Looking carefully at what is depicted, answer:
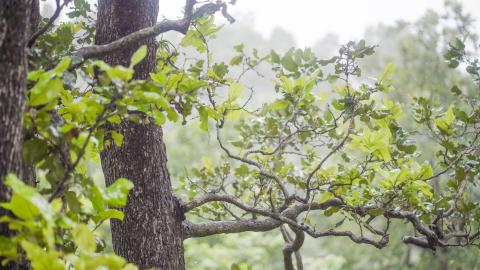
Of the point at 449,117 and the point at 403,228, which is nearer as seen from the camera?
the point at 449,117

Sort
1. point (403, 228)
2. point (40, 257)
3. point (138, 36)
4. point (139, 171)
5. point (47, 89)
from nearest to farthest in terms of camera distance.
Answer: point (40, 257), point (47, 89), point (138, 36), point (139, 171), point (403, 228)

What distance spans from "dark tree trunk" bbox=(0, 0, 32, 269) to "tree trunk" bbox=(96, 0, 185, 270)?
725mm

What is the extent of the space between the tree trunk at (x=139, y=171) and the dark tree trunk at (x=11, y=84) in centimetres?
72

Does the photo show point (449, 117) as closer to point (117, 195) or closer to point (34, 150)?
point (117, 195)

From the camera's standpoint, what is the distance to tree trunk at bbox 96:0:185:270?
1755 mm

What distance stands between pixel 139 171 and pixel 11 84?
81 cm

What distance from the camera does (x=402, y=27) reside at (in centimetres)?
692

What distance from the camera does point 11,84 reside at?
100cm

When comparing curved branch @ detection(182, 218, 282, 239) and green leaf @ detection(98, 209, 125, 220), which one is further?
curved branch @ detection(182, 218, 282, 239)

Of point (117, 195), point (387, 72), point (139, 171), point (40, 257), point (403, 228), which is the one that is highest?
point (403, 228)

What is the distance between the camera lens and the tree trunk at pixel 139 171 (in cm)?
175

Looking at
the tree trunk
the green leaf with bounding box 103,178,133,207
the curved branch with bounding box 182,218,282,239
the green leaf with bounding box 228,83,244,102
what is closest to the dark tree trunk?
the green leaf with bounding box 103,178,133,207

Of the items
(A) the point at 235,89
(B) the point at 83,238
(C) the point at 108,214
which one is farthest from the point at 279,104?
(B) the point at 83,238

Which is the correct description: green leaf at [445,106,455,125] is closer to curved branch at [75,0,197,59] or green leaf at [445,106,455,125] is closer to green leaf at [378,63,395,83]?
green leaf at [378,63,395,83]
